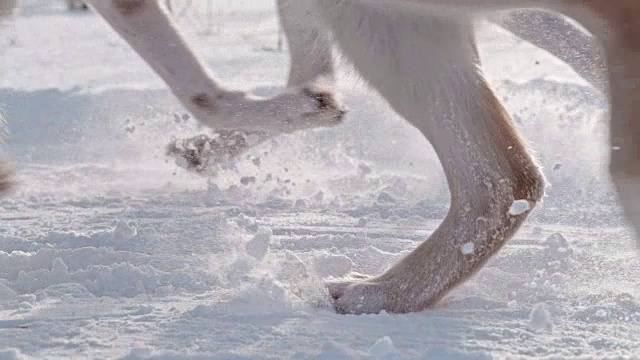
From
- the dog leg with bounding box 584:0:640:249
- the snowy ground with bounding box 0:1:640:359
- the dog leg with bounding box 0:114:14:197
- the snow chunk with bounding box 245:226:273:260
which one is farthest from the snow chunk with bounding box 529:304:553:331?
the dog leg with bounding box 0:114:14:197

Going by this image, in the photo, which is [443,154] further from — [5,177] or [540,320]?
[5,177]

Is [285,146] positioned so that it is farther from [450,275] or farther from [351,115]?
[450,275]

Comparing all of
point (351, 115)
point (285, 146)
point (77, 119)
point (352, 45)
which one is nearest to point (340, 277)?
point (352, 45)

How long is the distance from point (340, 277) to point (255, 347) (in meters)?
0.73

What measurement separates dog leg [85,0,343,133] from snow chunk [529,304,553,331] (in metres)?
1.45

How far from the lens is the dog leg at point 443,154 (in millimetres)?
2975

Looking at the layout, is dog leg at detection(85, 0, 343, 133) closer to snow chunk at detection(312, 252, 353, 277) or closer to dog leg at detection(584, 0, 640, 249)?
snow chunk at detection(312, 252, 353, 277)

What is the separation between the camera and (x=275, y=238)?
3.79 meters

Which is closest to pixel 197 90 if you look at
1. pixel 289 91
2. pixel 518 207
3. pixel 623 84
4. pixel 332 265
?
pixel 289 91

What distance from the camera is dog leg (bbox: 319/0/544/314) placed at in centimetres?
297

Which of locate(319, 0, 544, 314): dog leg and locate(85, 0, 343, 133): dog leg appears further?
locate(85, 0, 343, 133): dog leg

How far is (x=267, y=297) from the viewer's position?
2.95 metres

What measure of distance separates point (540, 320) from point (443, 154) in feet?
1.66

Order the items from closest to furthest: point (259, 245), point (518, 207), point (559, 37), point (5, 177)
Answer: point (518, 207) → point (5, 177) → point (259, 245) → point (559, 37)
